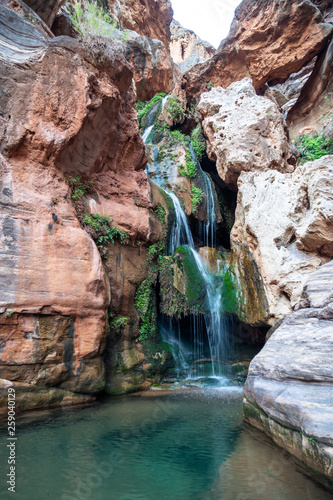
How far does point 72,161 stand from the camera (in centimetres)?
721

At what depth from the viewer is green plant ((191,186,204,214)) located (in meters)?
11.4

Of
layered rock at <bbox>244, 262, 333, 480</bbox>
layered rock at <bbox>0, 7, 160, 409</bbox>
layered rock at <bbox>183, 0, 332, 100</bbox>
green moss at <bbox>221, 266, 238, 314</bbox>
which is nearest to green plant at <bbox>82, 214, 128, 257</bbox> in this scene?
layered rock at <bbox>0, 7, 160, 409</bbox>

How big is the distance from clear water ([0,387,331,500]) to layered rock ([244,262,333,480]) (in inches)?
12.3

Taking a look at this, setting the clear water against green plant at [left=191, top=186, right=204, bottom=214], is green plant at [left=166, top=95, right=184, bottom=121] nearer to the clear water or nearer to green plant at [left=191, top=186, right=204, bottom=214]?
green plant at [left=191, top=186, right=204, bottom=214]

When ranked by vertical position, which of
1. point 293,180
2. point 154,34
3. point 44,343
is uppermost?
point 154,34

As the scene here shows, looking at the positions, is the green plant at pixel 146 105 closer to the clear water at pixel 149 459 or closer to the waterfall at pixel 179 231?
the waterfall at pixel 179 231

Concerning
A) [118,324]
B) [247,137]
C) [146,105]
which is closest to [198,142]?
[247,137]

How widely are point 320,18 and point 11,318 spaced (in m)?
16.5

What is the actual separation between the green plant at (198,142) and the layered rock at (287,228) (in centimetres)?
499

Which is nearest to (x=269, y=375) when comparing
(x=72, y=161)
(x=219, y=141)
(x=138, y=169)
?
(x=72, y=161)

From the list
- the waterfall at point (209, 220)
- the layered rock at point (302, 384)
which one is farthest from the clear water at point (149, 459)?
the waterfall at point (209, 220)

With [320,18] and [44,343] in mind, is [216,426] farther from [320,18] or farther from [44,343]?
[320,18]

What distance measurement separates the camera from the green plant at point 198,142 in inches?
530

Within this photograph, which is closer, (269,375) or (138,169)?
(269,375)
